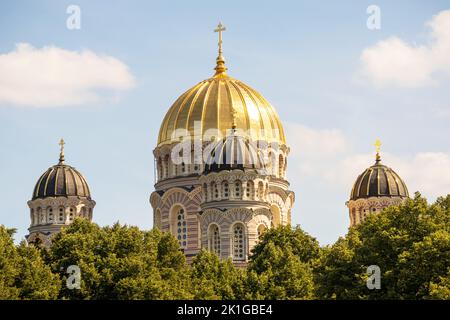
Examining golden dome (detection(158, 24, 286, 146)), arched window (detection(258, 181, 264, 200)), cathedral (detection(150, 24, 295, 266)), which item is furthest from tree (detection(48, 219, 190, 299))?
golden dome (detection(158, 24, 286, 146))

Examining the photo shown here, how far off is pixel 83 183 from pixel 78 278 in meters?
49.4

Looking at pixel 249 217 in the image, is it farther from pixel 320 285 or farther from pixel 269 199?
pixel 320 285

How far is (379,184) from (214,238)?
22.8m

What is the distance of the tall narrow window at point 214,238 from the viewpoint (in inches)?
3647

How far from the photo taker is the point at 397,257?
56906 mm

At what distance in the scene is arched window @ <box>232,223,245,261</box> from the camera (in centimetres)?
9188

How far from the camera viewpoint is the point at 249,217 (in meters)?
92.1

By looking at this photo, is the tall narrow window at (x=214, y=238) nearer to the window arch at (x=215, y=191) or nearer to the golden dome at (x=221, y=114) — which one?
the window arch at (x=215, y=191)

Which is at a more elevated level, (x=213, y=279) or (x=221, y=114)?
(x=221, y=114)

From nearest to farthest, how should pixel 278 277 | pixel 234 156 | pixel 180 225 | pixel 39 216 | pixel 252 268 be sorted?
pixel 278 277 < pixel 252 268 < pixel 234 156 < pixel 180 225 < pixel 39 216

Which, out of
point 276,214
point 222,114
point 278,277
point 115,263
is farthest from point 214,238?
point 115,263

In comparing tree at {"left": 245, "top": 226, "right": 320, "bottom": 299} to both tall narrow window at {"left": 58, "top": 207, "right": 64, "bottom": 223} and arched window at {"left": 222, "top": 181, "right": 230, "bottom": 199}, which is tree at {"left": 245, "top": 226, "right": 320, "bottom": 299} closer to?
arched window at {"left": 222, "top": 181, "right": 230, "bottom": 199}

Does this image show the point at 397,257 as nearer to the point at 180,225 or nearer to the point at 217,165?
the point at 217,165

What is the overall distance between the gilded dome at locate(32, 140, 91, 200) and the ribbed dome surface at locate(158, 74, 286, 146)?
357 inches
